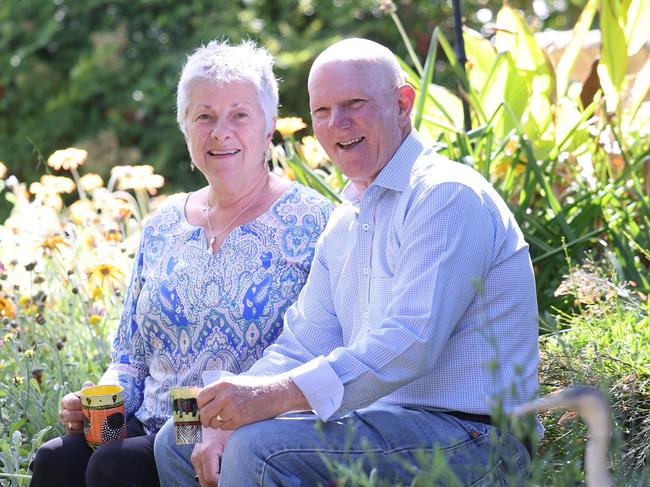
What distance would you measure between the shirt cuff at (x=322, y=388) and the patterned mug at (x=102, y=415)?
2.53 feet

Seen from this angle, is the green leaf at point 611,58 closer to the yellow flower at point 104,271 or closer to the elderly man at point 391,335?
the elderly man at point 391,335

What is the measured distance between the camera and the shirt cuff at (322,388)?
229 cm

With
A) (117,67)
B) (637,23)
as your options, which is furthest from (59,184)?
(117,67)

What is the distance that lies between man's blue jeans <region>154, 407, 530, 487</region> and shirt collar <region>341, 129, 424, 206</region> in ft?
1.78

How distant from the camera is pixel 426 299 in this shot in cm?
230

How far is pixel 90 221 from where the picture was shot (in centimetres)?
462

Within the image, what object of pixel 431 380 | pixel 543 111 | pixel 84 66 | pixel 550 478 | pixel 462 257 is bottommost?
pixel 550 478

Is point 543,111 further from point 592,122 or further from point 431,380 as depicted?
point 431,380

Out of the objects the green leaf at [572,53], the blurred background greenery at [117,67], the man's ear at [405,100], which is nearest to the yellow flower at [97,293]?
the man's ear at [405,100]

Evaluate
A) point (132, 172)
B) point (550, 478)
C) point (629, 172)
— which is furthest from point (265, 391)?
point (132, 172)

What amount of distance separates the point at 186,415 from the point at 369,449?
526 millimetres

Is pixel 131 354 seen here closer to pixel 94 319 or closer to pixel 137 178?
pixel 94 319

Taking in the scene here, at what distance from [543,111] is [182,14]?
5.08 m

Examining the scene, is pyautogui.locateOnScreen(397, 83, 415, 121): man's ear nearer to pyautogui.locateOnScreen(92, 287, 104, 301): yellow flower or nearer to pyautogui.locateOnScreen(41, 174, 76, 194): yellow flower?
pyautogui.locateOnScreen(92, 287, 104, 301): yellow flower
